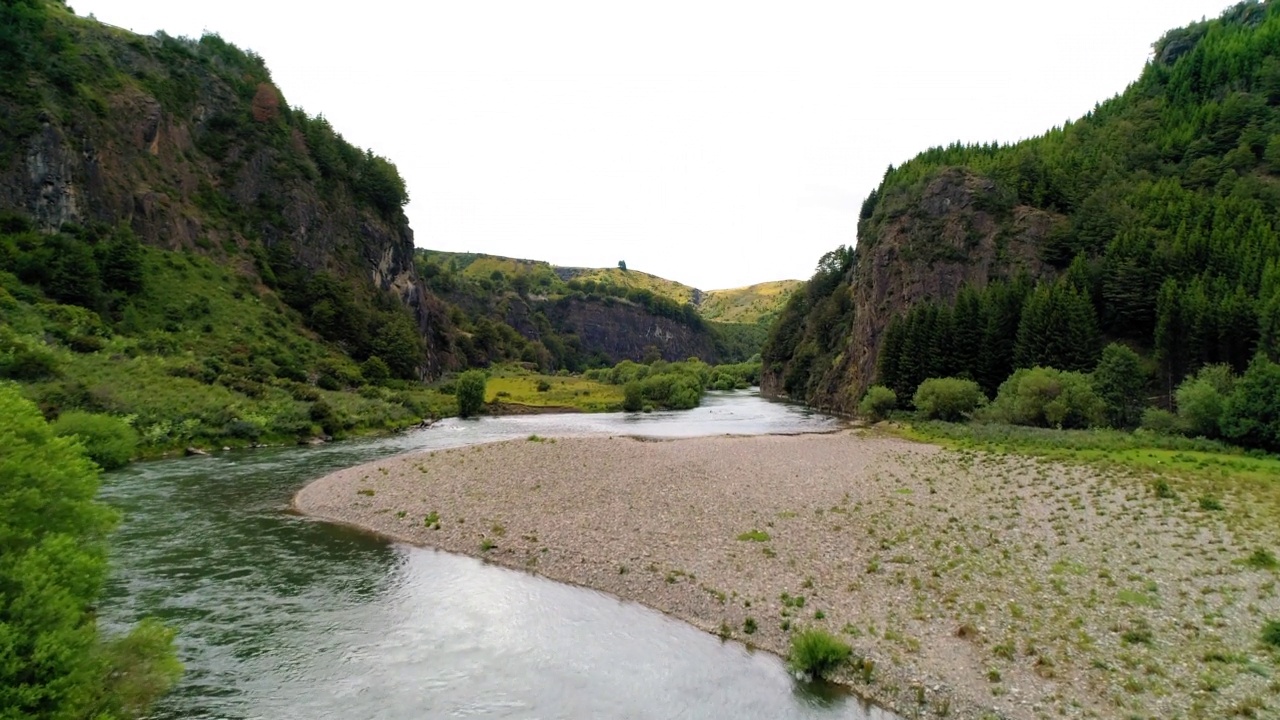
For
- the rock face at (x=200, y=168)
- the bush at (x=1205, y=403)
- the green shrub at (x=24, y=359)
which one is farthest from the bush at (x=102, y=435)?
the bush at (x=1205, y=403)

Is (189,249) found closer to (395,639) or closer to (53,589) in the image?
(395,639)

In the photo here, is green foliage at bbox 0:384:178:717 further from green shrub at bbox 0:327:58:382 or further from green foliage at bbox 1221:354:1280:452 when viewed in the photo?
green foliage at bbox 1221:354:1280:452

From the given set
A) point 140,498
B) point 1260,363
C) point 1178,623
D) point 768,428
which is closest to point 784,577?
point 1178,623

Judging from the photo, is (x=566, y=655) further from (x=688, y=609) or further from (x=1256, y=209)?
(x=1256, y=209)

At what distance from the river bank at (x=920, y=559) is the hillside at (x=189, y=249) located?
92.3 ft

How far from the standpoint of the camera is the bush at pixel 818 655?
51.5ft

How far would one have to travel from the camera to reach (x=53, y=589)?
32.1 ft

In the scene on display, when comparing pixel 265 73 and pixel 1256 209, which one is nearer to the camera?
pixel 1256 209

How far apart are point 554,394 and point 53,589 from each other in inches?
4490

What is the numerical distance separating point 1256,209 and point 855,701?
331 ft

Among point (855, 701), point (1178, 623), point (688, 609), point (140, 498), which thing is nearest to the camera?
point (855, 701)

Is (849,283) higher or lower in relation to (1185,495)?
higher

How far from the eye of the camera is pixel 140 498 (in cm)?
3353

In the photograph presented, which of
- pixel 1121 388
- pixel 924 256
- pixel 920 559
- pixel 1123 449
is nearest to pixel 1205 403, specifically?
pixel 1123 449
